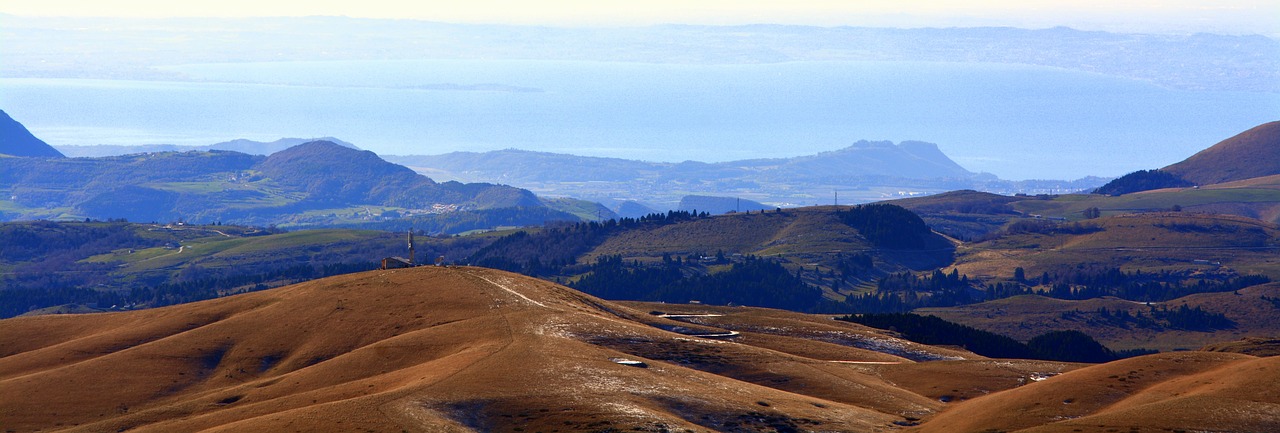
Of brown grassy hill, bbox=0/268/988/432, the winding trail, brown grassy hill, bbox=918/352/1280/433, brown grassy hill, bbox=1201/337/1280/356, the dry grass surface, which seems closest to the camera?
brown grassy hill, bbox=918/352/1280/433

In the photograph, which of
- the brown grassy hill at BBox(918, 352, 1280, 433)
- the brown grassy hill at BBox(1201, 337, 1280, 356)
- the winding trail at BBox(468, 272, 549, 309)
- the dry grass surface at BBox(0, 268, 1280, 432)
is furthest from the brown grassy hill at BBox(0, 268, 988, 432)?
the brown grassy hill at BBox(1201, 337, 1280, 356)

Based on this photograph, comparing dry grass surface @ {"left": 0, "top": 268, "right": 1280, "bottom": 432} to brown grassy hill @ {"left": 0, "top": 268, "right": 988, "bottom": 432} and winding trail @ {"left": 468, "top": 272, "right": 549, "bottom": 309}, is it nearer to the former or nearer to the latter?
brown grassy hill @ {"left": 0, "top": 268, "right": 988, "bottom": 432}

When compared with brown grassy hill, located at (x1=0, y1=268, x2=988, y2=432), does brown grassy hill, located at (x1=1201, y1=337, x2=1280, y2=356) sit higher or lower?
lower

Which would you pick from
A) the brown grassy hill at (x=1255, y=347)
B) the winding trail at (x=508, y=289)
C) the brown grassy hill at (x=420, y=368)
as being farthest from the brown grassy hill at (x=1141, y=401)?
the brown grassy hill at (x=1255, y=347)

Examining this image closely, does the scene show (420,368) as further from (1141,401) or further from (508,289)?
(1141,401)

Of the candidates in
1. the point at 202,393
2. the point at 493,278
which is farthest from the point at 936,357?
the point at 202,393

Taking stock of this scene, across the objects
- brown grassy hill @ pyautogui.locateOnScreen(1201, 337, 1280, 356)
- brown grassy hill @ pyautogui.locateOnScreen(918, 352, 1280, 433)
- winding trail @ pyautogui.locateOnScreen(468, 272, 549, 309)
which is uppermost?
winding trail @ pyautogui.locateOnScreen(468, 272, 549, 309)
